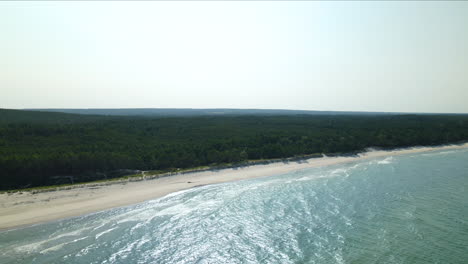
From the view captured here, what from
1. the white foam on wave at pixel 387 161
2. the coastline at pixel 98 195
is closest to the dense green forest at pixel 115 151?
the coastline at pixel 98 195

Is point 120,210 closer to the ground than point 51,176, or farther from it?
closer to the ground

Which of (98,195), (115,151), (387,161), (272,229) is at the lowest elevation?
(272,229)

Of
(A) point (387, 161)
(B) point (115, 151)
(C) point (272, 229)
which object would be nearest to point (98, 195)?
(B) point (115, 151)

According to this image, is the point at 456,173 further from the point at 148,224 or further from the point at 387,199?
the point at 148,224

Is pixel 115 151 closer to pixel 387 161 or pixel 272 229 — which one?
pixel 272 229

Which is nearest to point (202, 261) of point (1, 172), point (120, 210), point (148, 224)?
point (148, 224)

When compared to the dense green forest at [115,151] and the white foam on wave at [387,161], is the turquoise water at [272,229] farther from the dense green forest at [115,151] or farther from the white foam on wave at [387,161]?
the white foam on wave at [387,161]
